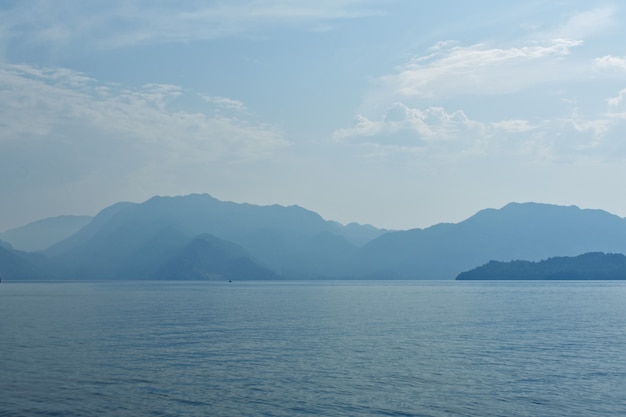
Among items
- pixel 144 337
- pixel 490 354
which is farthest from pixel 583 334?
pixel 144 337

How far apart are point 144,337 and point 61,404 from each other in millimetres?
36096

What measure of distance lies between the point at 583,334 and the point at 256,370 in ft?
163

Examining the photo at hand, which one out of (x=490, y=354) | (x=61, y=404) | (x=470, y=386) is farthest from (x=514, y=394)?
(x=61, y=404)

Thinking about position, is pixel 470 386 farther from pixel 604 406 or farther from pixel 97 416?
pixel 97 416

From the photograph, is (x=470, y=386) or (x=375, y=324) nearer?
→ (x=470, y=386)

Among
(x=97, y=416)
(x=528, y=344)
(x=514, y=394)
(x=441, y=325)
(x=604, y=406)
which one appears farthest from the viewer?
(x=441, y=325)

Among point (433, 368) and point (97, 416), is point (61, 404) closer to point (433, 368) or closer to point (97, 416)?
point (97, 416)

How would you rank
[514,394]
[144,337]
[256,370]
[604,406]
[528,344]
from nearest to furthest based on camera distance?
[604,406] → [514,394] → [256,370] → [528,344] → [144,337]

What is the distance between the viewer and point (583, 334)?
3253 inches

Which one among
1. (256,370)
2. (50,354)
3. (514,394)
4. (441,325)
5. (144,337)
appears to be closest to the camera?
(514,394)

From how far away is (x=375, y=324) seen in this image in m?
A: 96.8

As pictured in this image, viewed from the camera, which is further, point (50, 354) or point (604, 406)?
point (50, 354)

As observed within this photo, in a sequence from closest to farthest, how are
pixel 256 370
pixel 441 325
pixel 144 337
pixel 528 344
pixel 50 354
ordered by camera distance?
1. pixel 256 370
2. pixel 50 354
3. pixel 528 344
4. pixel 144 337
5. pixel 441 325

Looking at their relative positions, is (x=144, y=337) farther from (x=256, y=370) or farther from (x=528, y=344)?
(x=528, y=344)
